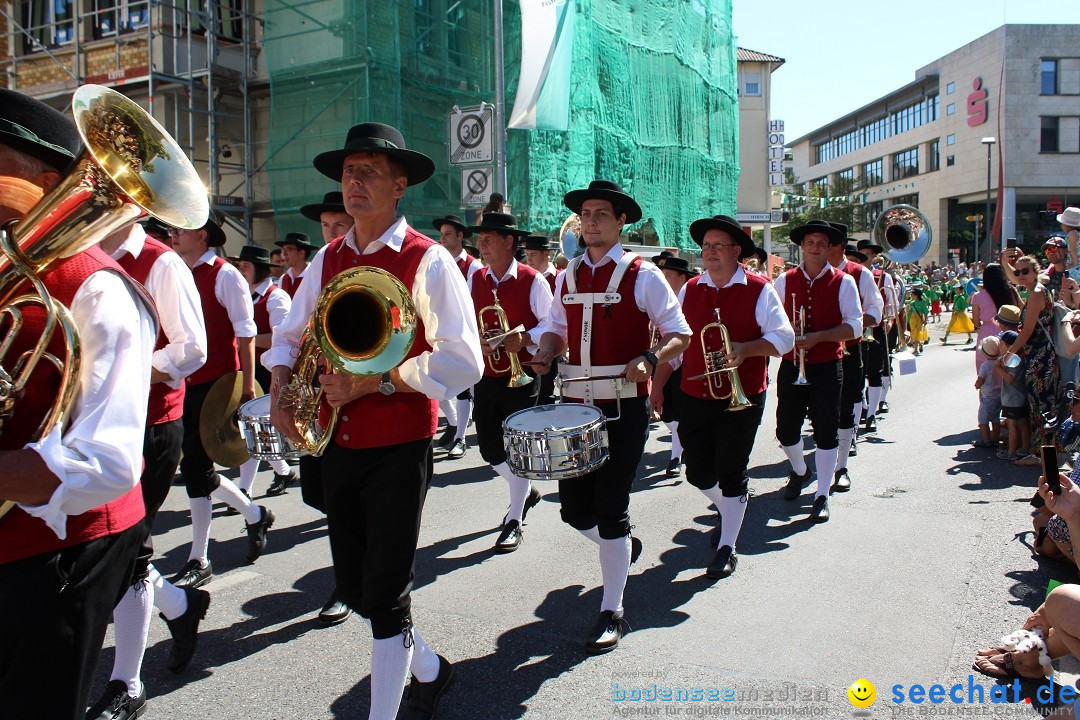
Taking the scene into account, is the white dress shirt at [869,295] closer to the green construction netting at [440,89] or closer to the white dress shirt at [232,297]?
the white dress shirt at [232,297]

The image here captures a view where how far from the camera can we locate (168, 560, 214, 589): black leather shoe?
4.93 m

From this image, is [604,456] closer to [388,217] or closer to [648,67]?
[388,217]

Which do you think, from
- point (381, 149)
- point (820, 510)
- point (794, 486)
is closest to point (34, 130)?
point (381, 149)

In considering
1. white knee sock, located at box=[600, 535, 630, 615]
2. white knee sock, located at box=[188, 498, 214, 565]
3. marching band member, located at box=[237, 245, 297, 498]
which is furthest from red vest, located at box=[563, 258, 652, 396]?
marching band member, located at box=[237, 245, 297, 498]

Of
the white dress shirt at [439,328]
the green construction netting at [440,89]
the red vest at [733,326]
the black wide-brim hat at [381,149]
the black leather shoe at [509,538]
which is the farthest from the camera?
the green construction netting at [440,89]

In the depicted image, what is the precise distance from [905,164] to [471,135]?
63.2m

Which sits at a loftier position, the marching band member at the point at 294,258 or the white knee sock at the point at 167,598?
the marching band member at the point at 294,258

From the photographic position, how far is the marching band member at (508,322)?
6045 mm

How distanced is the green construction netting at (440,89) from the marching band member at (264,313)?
8133 mm

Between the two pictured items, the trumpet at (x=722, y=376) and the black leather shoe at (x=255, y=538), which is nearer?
the trumpet at (x=722, y=376)

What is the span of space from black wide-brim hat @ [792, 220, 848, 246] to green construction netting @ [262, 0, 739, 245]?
1086cm

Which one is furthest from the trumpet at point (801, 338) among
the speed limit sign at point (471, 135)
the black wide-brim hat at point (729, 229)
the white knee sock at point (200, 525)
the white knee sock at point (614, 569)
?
the speed limit sign at point (471, 135)

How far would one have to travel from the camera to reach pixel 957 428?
9.80 m

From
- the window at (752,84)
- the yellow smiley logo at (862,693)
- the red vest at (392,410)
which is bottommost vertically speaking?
the yellow smiley logo at (862,693)
